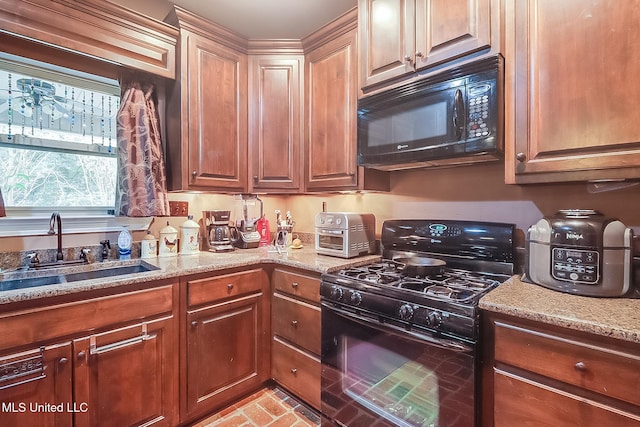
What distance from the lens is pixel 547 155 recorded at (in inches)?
49.1

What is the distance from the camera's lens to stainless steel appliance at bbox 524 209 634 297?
1130 mm

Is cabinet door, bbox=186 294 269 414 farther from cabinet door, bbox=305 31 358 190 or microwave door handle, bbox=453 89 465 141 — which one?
microwave door handle, bbox=453 89 465 141

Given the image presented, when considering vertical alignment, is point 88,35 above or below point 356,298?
above

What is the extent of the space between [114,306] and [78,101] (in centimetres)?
138

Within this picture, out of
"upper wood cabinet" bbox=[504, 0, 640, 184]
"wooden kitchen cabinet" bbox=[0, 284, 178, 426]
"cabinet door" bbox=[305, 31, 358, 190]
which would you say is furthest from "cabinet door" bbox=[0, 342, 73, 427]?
"upper wood cabinet" bbox=[504, 0, 640, 184]

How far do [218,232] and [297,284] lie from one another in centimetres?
79

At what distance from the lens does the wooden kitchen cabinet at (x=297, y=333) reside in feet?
5.76

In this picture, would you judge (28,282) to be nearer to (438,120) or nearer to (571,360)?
(438,120)

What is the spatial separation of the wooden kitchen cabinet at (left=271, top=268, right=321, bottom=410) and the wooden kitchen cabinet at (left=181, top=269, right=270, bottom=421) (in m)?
0.08

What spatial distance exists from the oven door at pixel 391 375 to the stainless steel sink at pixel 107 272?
108 cm

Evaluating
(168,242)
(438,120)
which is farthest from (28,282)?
(438,120)

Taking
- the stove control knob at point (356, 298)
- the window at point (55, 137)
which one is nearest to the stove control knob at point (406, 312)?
the stove control knob at point (356, 298)

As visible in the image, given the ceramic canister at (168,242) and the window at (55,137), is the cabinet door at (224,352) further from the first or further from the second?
the window at (55,137)

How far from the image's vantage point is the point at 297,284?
1.83m
